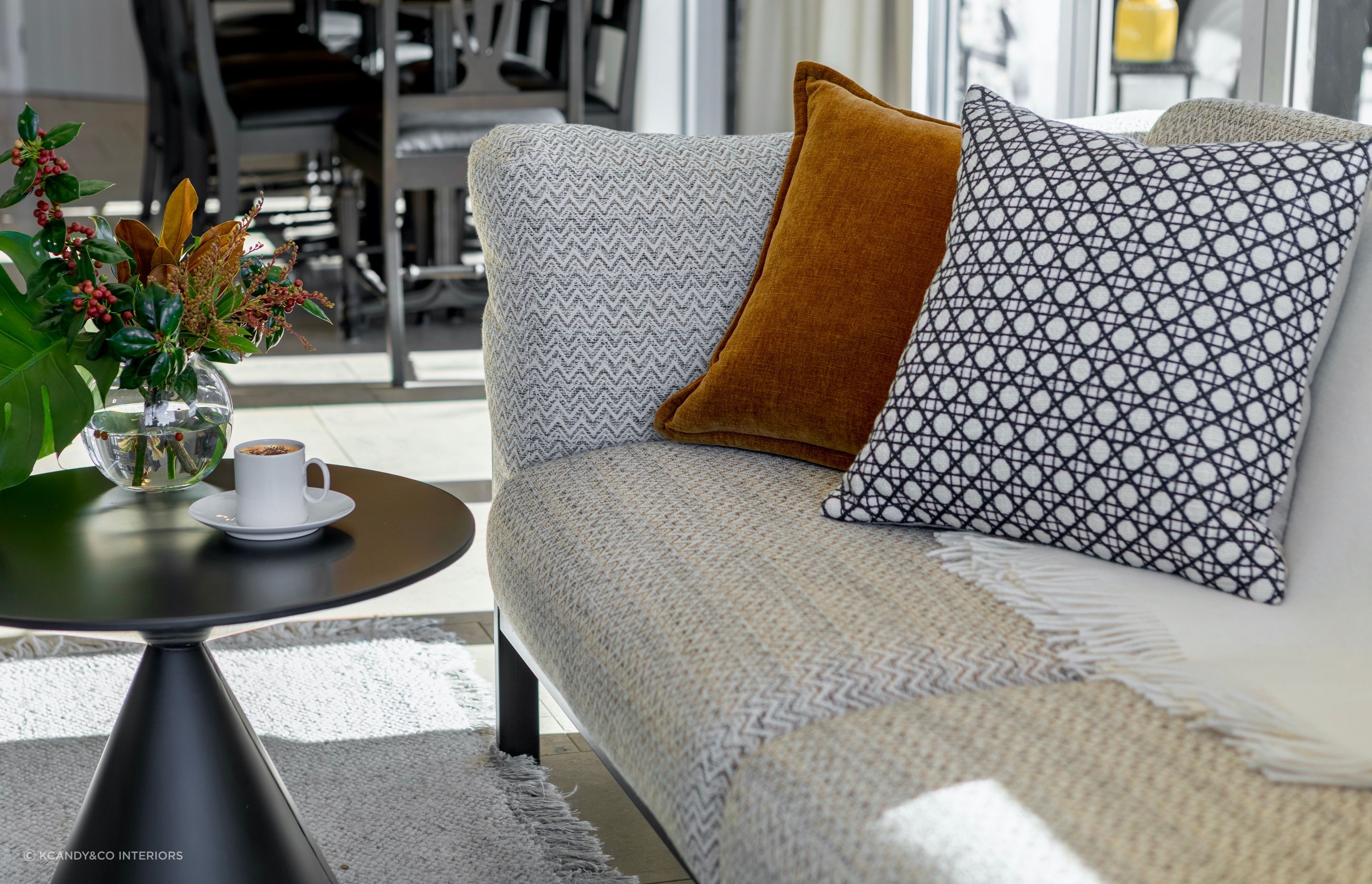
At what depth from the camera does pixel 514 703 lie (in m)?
1.47

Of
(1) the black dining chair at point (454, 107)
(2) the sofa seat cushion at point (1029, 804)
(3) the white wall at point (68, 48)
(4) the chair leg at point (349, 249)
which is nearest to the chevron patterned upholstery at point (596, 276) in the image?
(2) the sofa seat cushion at point (1029, 804)

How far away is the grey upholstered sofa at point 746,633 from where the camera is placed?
2.29ft

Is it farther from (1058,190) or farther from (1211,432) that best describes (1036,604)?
(1058,190)

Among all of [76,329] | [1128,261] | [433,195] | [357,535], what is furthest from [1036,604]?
[433,195]

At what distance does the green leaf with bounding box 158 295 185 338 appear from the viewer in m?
1.04

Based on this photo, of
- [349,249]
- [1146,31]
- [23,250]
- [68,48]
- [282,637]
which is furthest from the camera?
[68,48]

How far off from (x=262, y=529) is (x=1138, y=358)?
673mm

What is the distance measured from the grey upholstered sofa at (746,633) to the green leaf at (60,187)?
1.40ft

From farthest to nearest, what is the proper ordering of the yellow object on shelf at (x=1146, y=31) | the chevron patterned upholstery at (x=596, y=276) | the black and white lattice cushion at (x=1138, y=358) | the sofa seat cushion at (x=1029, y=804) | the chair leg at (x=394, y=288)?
the chair leg at (x=394, y=288) < the yellow object on shelf at (x=1146, y=31) < the chevron patterned upholstery at (x=596, y=276) < the black and white lattice cushion at (x=1138, y=358) < the sofa seat cushion at (x=1029, y=804)

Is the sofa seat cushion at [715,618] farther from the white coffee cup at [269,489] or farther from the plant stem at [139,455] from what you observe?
the plant stem at [139,455]

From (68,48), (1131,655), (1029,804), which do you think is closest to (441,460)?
(1131,655)

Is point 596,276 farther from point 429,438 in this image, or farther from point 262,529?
point 429,438

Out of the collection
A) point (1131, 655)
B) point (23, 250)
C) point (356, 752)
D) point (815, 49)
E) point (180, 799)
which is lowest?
point (356, 752)

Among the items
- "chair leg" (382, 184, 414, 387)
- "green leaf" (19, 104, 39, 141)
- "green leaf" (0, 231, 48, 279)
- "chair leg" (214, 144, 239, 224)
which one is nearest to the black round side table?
"green leaf" (0, 231, 48, 279)
